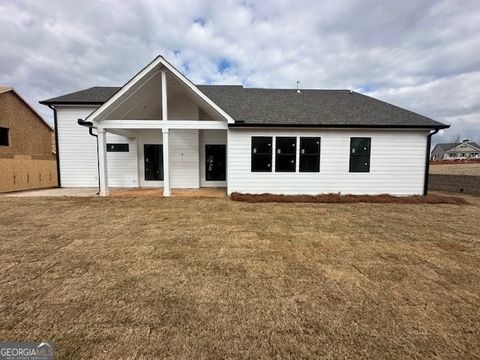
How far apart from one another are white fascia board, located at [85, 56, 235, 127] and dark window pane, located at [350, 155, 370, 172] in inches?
218

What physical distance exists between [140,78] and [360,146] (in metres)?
9.45

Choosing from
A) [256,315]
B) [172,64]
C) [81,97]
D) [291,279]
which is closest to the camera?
[256,315]

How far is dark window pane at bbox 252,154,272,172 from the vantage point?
10516 mm

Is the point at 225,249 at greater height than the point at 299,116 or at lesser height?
lesser

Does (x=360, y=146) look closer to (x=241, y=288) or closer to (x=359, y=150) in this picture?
(x=359, y=150)

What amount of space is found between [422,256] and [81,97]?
52.4 ft

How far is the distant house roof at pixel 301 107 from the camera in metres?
10.3

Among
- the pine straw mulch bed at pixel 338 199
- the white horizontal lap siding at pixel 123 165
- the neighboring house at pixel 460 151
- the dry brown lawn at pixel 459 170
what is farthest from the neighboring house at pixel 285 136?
the neighboring house at pixel 460 151

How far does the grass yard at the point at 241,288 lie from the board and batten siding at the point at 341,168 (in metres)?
4.14

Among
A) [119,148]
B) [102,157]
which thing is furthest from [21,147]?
[102,157]

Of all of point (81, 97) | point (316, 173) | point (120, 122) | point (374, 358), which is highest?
point (81, 97)

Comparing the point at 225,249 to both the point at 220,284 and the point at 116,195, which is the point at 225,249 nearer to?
the point at 220,284

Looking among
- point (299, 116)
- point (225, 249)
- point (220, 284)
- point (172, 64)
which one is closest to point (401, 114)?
point (299, 116)

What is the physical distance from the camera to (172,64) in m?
9.35
